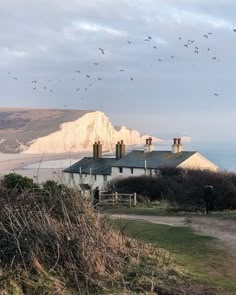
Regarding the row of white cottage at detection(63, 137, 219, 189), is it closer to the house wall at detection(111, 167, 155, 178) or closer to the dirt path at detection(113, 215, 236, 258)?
the house wall at detection(111, 167, 155, 178)

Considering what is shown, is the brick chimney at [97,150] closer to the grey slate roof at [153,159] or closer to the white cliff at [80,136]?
the grey slate roof at [153,159]

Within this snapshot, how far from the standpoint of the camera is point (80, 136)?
442 feet

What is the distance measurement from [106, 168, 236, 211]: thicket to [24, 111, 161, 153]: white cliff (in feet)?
261

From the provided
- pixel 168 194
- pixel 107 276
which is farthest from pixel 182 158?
pixel 107 276

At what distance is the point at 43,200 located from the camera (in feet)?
31.8

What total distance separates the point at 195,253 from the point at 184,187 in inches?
897

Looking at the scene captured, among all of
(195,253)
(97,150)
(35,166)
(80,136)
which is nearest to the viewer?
(195,253)

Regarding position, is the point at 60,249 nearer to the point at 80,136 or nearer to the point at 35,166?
the point at 35,166

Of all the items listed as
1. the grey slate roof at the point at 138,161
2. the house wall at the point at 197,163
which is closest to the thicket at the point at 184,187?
the house wall at the point at 197,163

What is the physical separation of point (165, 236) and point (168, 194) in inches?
861

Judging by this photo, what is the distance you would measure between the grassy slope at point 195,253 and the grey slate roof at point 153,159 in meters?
33.9

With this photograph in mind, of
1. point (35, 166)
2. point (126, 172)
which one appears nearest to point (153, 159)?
point (126, 172)

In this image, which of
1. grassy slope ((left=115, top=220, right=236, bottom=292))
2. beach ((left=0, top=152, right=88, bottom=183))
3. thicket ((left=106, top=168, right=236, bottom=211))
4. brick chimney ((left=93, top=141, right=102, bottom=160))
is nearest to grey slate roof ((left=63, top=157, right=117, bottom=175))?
brick chimney ((left=93, top=141, right=102, bottom=160))

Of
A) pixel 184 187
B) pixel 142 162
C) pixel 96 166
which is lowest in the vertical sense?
pixel 96 166
